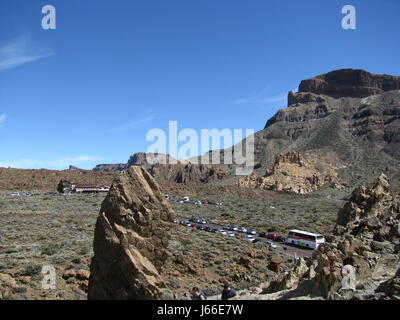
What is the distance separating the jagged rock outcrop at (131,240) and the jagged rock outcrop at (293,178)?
307 ft

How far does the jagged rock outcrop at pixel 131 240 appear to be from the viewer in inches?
406

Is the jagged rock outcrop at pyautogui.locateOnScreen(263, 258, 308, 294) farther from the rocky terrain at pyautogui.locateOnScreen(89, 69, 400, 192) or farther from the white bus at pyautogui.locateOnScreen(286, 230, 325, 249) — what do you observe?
the rocky terrain at pyautogui.locateOnScreen(89, 69, 400, 192)

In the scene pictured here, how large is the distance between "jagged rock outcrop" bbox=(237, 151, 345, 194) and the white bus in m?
66.7

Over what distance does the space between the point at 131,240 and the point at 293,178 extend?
336 ft

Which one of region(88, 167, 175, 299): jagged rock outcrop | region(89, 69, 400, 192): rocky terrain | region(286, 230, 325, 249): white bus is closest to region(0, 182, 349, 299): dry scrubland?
region(88, 167, 175, 299): jagged rock outcrop

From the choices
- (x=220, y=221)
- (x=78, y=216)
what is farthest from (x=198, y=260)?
(x=220, y=221)

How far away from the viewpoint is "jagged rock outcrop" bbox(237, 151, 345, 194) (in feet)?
343

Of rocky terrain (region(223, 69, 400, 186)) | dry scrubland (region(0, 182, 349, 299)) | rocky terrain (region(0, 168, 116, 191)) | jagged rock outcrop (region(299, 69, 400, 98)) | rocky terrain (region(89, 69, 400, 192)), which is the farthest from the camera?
jagged rock outcrop (region(299, 69, 400, 98))

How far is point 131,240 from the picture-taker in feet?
35.5

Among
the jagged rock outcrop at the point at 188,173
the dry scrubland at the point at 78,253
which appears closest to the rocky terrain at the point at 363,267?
the dry scrubland at the point at 78,253

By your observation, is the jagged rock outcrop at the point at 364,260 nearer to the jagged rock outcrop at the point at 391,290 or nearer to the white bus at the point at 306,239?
the jagged rock outcrop at the point at 391,290

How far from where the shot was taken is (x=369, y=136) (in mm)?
142375
